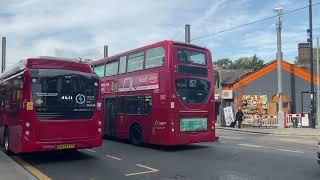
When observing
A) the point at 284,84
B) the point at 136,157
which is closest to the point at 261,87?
the point at 284,84

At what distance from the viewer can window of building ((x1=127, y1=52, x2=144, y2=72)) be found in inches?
752

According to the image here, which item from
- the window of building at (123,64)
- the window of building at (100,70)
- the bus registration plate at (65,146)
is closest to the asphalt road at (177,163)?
the bus registration plate at (65,146)

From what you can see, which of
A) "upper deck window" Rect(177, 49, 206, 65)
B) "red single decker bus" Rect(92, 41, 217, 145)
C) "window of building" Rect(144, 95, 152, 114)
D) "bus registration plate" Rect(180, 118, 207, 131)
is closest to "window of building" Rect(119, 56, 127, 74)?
"red single decker bus" Rect(92, 41, 217, 145)

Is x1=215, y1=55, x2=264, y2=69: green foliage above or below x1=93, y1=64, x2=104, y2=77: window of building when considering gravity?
above

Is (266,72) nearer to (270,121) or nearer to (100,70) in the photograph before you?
(270,121)

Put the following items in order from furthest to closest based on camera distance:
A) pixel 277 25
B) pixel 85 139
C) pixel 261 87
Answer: pixel 261 87 < pixel 277 25 < pixel 85 139

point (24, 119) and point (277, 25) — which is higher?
point (277, 25)

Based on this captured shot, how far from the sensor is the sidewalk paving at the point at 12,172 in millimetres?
11367

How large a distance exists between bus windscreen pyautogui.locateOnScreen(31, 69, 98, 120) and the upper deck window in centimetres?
372

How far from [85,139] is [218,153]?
4.68 metres

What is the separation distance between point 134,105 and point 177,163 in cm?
567

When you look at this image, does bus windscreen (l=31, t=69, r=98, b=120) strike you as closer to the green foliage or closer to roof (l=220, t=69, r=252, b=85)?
roof (l=220, t=69, r=252, b=85)

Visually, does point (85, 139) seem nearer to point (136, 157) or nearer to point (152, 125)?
point (136, 157)

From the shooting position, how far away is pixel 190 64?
58.2 feet
